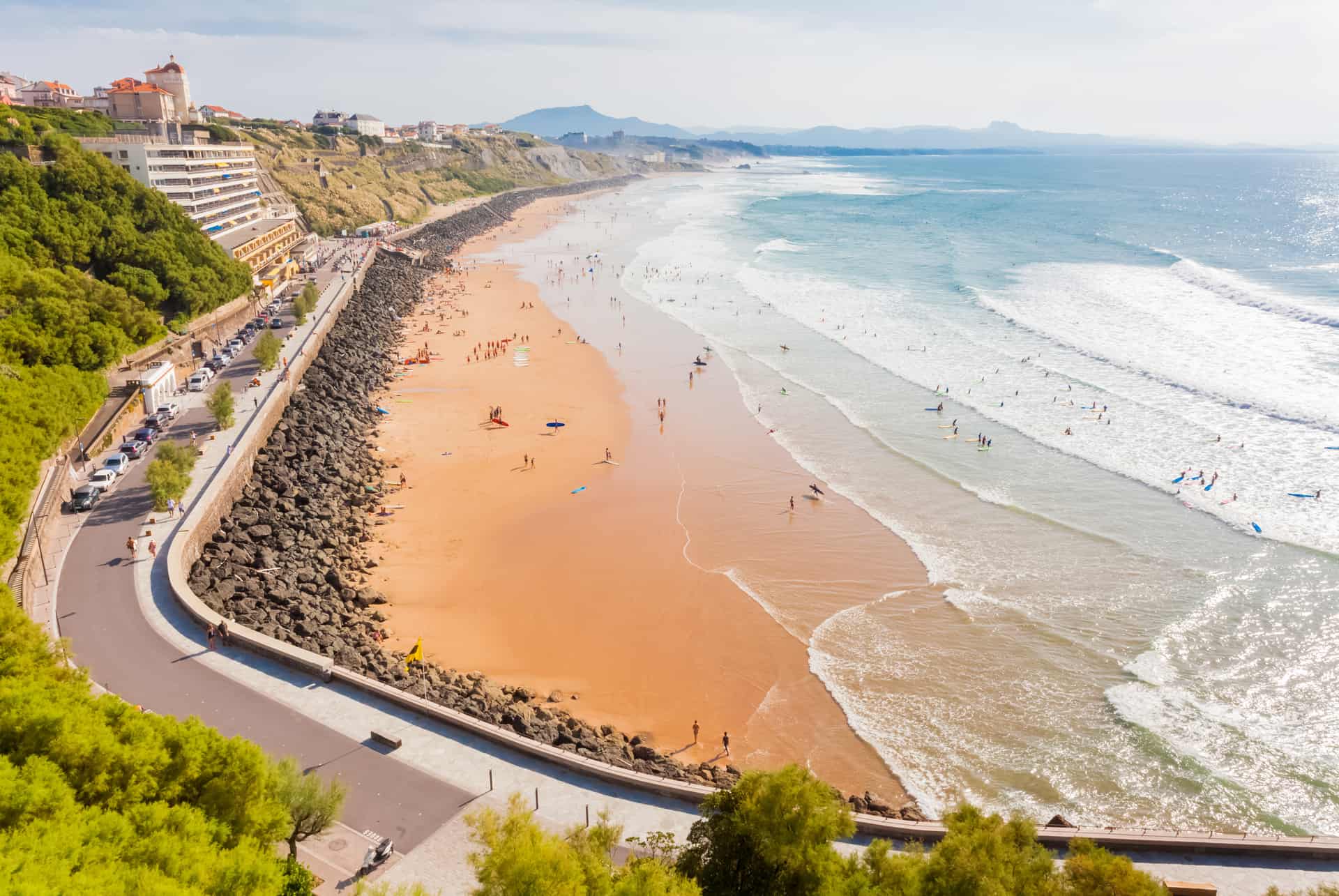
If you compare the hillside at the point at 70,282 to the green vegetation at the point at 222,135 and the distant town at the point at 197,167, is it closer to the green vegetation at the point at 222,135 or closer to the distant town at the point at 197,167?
the distant town at the point at 197,167

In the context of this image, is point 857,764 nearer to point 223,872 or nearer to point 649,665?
point 649,665

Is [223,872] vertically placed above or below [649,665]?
above

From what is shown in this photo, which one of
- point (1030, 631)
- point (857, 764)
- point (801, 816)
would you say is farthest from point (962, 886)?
point (1030, 631)

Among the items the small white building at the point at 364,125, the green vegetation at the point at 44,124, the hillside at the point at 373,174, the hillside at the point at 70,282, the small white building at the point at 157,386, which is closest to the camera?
the hillside at the point at 70,282

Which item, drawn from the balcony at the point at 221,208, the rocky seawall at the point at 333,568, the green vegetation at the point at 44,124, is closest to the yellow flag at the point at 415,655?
the rocky seawall at the point at 333,568

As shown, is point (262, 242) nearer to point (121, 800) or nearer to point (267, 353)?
point (267, 353)

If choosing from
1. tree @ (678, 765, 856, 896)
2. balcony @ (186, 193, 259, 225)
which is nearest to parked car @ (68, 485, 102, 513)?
A: tree @ (678, 765, 856, 896)
